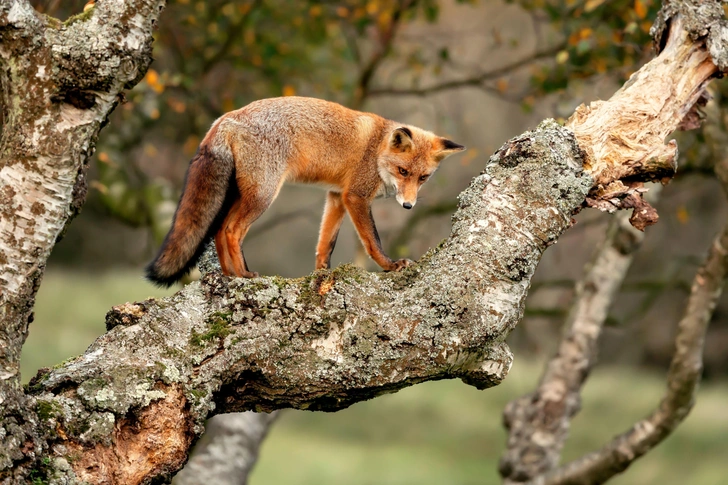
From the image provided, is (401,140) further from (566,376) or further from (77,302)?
(77,302)

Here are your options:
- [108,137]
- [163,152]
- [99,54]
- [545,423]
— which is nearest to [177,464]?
[99,54]

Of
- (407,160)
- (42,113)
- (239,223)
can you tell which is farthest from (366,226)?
(42,113)

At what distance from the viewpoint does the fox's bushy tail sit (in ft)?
14.6

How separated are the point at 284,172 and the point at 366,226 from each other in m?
0.90

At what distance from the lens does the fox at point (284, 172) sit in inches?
188

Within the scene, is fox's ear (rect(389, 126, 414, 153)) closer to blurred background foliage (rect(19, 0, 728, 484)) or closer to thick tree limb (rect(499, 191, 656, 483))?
thick tree limb (rect(499, 191, 656, 483))

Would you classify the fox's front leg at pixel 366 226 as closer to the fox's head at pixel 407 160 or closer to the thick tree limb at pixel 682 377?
the fox's head at pixel 407 160

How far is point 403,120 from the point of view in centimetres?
1383

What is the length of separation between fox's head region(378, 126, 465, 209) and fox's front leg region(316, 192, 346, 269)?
17.8 inches

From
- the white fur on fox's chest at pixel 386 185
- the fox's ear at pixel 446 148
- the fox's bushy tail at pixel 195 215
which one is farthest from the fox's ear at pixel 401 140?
the fox's bushy tail at pixel 195 215

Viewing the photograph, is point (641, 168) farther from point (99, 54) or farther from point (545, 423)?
point (545, 423)

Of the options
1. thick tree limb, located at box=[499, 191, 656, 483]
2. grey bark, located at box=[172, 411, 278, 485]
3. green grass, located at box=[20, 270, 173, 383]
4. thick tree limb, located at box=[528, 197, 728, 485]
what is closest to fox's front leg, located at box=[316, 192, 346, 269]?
grey bark, located at box=[172, 411, 278, 485]

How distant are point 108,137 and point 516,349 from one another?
762 centimetres

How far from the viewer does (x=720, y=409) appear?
465 inches
